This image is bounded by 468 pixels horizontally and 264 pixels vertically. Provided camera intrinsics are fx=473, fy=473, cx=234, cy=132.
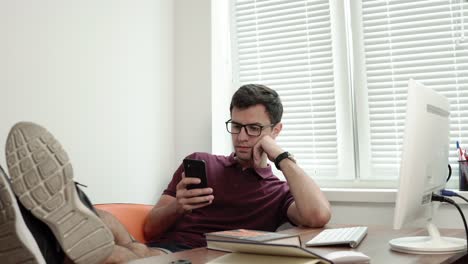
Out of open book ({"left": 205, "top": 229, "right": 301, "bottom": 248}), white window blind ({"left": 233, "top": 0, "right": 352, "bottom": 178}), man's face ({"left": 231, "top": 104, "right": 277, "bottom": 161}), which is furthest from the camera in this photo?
white window blind ({"left": 233, "top": 0, "right": 352, "bottom": 178})

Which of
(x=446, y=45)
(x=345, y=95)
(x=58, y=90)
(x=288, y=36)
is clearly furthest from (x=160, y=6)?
(x=446, y=45)

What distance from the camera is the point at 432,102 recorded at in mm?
1245

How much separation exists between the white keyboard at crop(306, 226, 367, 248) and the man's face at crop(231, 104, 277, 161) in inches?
25.5

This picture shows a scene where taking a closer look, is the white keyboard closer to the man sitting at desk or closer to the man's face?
the man sitting at desk

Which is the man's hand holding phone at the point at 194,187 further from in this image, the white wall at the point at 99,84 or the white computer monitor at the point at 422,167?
the white computer monitor at the point at 422,167

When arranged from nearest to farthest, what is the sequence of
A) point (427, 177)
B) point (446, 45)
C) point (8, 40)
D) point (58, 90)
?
point (427, 177) < point (8, 40) < point (58, 90) < point (446, 45)

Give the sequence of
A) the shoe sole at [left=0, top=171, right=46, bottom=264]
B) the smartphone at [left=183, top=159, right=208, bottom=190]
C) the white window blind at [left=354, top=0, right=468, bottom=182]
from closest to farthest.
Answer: the shoe sole at [left=0, top=171, right=46, bottom=264]
the smartphone at [left=183, top=159, right=208, bottom=190]
the white window blind at [left=354, top=0, right=468, bottom=182]

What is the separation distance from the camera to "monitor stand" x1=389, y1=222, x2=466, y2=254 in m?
1.22

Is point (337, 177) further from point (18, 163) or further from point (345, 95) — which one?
point (18, 163)

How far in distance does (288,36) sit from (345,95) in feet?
1.53

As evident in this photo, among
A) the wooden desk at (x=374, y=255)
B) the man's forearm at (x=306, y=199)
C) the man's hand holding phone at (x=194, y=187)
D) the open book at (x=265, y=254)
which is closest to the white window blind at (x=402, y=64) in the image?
the man's forearm at (x=306, y=199)

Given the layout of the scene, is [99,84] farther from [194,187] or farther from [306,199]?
[306,199]

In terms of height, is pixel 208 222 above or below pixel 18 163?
below

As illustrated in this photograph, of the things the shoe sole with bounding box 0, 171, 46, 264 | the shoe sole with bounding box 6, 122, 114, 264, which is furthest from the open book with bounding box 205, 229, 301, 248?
the shoe sole with bounding box 0, 171, 46, 264
